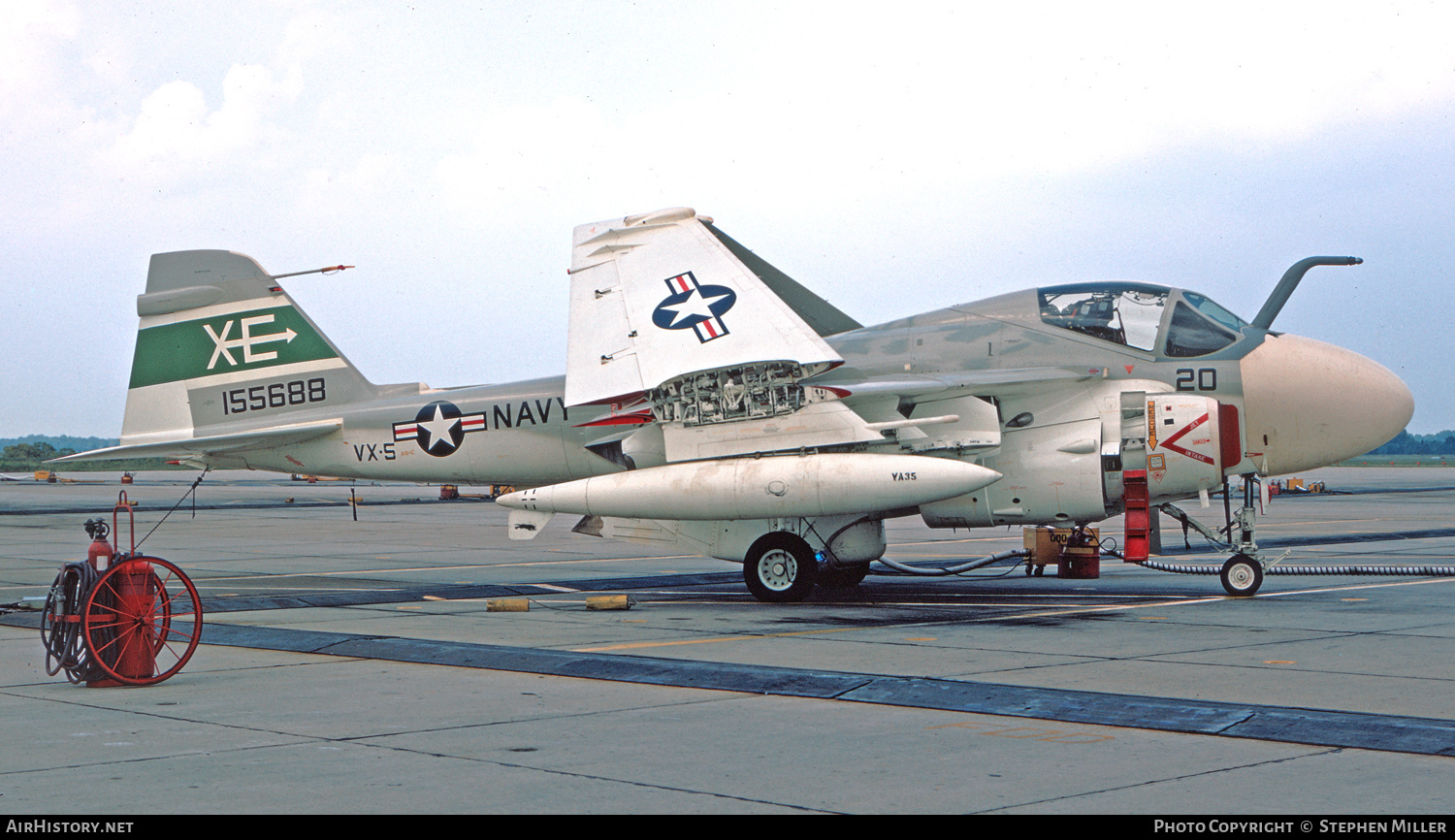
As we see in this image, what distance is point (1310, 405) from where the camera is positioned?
549 inches

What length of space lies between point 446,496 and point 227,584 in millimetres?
36015

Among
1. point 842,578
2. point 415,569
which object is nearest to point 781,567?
point 842,578

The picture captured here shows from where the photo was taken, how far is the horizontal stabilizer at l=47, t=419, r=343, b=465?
651 inches

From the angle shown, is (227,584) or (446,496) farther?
(446,496)

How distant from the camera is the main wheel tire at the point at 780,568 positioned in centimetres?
1432

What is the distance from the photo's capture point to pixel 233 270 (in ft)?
56.2

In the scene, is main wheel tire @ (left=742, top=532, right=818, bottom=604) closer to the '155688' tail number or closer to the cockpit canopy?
the cockpit canopy

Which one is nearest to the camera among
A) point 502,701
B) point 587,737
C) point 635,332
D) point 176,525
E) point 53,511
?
point 587,737

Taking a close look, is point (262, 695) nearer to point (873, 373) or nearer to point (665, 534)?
point (665, 534)

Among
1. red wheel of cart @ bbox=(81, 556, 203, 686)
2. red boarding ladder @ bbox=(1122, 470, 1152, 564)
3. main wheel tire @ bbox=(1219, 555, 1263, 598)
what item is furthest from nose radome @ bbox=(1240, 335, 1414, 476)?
red wheel of cart @ bbox=(81, 556, 203, 686)

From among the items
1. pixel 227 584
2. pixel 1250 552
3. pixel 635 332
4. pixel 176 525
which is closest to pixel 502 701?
pixel 635 332

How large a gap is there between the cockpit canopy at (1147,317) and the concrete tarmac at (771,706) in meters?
2.86

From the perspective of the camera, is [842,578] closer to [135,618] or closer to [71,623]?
[135,618]

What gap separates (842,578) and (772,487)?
2671mm
